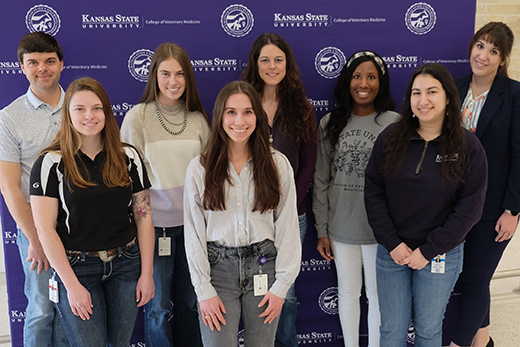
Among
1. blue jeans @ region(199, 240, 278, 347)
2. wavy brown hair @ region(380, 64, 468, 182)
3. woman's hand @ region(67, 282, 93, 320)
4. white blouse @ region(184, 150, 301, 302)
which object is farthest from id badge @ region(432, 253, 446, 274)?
woman's hand @ region(67, 282, 93, 320)

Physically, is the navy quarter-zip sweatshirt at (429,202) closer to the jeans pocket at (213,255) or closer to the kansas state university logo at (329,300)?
the jeans pocket at (213,255)

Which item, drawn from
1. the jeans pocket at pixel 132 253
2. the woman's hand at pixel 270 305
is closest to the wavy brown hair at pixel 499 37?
the woman's hand at pixel 270 305

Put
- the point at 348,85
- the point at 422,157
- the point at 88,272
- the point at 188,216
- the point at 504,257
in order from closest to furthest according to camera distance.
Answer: the point at 88,272 → the point at 188,216 → the point at 422,157 → the point at 348,85 → the point at 504,257

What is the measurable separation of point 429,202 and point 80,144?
1622 mm

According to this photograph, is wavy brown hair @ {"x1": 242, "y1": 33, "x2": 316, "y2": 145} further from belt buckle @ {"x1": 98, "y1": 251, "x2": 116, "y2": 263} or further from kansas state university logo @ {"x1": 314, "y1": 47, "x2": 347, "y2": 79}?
belt buckle @ {"x1": 98, "y1": 251, "x2": 116, "y2": 263}

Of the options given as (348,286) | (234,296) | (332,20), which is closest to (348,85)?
(332,20)

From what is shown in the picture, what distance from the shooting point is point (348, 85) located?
2.50 metres

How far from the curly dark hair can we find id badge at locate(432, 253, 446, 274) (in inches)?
34.5

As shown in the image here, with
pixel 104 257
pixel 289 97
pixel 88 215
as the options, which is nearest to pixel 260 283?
pixel 104 257

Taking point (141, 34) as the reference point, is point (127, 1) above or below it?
above

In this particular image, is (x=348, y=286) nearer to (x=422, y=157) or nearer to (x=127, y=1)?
(x=422, y=157)

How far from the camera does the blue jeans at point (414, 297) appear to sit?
6.77 ft

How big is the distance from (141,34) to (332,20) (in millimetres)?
Result: 1233

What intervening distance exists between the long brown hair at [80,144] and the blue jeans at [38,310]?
0.78 meters
